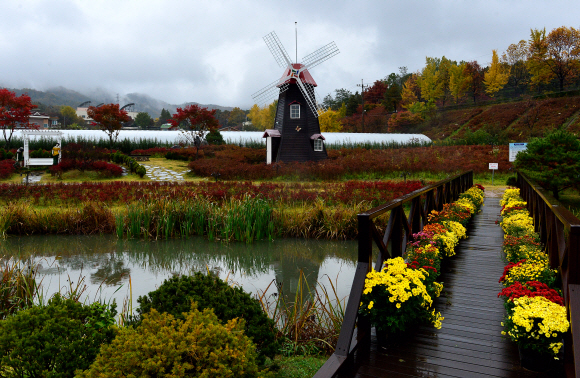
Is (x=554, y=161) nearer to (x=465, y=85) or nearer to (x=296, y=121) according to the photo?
(x=296, y=121)

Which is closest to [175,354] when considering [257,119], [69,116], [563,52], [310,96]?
[310,96]

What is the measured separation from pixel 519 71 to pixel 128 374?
7485cm

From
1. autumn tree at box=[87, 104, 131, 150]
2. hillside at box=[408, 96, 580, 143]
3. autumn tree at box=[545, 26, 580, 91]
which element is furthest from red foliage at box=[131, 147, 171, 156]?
autumn tree at box=[545, 26, 580, 91]

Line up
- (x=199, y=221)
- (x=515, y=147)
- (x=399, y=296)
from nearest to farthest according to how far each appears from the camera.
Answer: (x=399, y=296)
(x=199, y=221)
(x=515, y=147)

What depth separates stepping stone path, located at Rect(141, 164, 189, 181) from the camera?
2156 centimetres

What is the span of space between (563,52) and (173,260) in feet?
184

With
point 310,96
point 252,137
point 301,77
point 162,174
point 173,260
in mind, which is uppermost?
point 301,77

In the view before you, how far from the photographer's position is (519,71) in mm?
64625

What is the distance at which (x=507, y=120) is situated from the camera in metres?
45.6

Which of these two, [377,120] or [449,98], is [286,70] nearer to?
[377,120]

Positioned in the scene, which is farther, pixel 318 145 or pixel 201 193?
pixel 318 145

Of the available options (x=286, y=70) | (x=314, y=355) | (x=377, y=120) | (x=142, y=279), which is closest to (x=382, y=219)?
(x=142, y=279)

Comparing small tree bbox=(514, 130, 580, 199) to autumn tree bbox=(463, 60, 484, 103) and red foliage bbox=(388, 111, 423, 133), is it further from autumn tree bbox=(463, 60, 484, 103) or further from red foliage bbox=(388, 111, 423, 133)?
autumn tree bbox=(463, 60, 484, 103)

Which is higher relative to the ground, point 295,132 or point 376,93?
point 376,93
